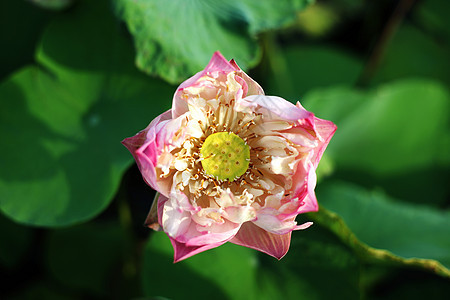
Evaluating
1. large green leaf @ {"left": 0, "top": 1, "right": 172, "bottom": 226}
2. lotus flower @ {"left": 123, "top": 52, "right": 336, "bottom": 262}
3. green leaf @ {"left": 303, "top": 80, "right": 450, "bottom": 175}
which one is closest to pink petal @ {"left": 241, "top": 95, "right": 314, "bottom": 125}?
lotus flower @ {"left": 123, "top": 52, "right": 336, "bottom": 262}

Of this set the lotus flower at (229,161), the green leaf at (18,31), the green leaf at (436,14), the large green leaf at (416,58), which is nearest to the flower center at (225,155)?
the lotus flower at (229,161)

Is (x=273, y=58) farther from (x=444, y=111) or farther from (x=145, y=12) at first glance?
(x=145, y=12)

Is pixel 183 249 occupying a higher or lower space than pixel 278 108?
lower

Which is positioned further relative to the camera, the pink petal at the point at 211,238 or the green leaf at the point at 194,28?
the green leaf at the point at 194,28

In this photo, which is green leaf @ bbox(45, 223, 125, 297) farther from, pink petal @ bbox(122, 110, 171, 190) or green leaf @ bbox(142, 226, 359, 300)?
pink petal @ bbox(122, 110, 171, 190)

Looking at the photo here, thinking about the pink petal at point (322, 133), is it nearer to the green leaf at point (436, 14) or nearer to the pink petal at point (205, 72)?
the pink petal at point (205, 72)

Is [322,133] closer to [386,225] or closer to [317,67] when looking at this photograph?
[386,225]

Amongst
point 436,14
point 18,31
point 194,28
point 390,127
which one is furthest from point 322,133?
point 436,14
